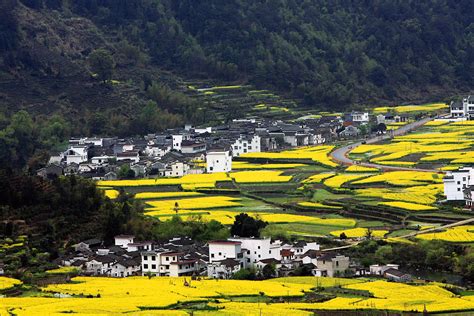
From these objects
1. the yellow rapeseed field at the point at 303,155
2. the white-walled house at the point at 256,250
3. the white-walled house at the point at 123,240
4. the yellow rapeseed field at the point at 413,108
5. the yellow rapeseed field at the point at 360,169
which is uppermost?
the yellow rapeseed field at the point at 413,108

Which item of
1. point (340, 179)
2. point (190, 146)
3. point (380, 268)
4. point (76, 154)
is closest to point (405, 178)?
point (340, 179)

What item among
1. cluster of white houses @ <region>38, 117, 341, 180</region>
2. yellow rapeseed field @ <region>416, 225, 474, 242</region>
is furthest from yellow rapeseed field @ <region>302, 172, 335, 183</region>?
yellow rapeseed field @ <region>416, 225, 474, 242</region>

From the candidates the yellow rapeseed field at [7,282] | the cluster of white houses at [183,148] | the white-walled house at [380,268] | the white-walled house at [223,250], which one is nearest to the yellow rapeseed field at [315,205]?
the white-walled house at [223,250]

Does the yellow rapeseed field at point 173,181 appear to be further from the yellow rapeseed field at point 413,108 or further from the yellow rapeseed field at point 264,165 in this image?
the yellow rapeseed field at point 413,108

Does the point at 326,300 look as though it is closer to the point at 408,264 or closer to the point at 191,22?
Result: the point at 408,264

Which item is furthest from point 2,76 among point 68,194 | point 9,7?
point 68,194

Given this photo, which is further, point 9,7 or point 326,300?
point 9,7
